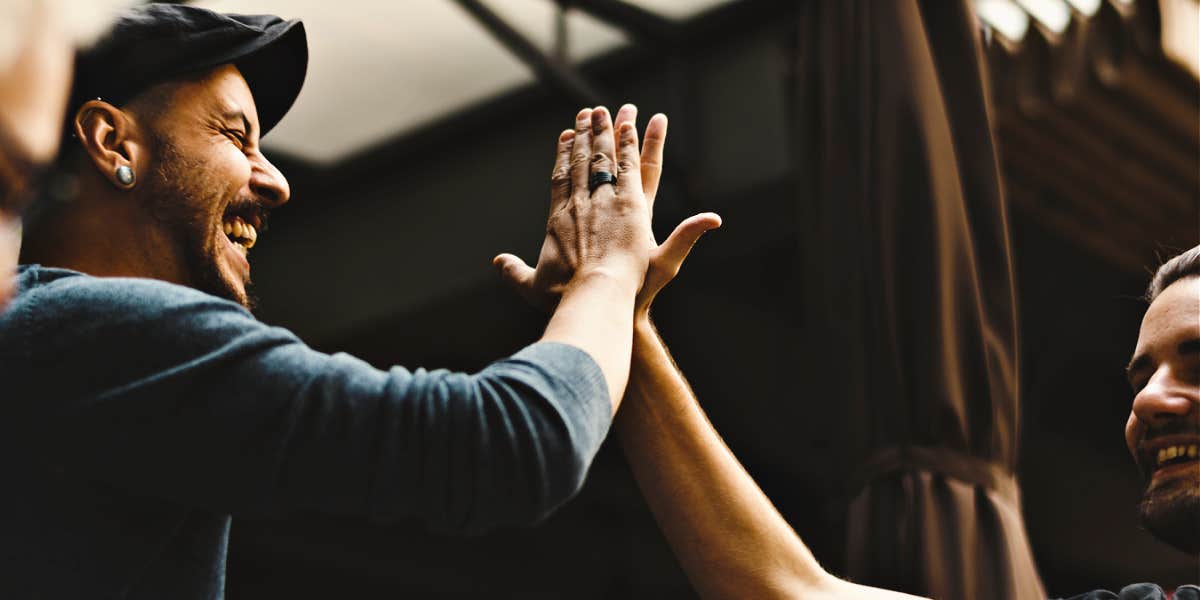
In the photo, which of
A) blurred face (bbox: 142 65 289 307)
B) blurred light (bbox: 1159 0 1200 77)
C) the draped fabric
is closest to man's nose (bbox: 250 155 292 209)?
blurred face (bbox: 142 65 289 307)

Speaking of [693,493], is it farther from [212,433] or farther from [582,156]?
[212,433]

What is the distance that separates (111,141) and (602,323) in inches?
20.6

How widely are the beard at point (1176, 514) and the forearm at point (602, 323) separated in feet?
3.40

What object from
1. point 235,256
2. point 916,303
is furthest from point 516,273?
point 916,303

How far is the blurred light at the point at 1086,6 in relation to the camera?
4.18 metres

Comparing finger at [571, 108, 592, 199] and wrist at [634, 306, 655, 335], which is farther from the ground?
finger at [571, 108, 592, 199]

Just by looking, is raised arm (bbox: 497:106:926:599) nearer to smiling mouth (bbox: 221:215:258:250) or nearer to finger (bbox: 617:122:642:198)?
finger (bbox: 617:122:642:198)

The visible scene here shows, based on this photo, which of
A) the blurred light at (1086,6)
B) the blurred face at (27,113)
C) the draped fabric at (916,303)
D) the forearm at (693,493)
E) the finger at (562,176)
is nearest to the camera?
the blurred face at (27,113)

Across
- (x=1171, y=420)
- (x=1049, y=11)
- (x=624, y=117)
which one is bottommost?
(x=1171, y=420)

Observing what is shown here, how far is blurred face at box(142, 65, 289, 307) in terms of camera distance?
1471mm

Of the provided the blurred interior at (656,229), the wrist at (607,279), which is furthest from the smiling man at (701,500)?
the blurred interior at (656,229)

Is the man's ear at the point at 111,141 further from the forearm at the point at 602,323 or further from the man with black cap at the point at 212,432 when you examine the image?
the forearm at the point at 602,323

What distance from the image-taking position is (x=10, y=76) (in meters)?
0.68

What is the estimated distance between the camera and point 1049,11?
4.27 metres
